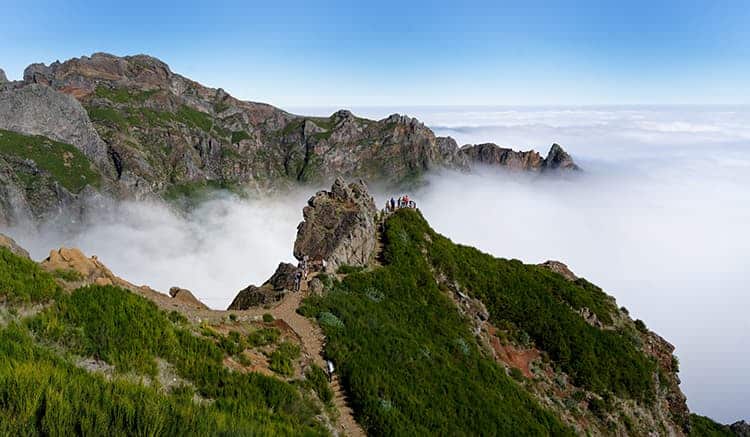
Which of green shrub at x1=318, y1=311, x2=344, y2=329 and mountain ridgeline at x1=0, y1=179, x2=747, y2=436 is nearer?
mountain ridgeline at x1=0, y1=179, x2=747, y2=436

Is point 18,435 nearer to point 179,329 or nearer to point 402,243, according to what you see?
point 179,329

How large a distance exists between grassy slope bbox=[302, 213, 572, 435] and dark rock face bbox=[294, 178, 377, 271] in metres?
2.50

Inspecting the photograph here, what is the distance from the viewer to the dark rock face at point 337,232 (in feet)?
117

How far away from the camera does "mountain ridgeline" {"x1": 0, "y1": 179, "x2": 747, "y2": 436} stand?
11766 millimetres

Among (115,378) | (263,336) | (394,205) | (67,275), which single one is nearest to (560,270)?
(394,205)

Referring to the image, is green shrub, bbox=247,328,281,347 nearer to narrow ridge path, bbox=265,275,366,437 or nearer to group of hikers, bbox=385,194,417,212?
narrow ridge path, bbox=265,275,366,437

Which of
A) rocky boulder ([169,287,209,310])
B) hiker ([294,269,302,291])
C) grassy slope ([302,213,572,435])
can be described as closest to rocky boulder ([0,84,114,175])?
rocky boulder ([169,287,209,310])

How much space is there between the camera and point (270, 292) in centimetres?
3019

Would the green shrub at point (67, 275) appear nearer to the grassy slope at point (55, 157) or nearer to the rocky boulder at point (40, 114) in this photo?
the grassy slope at point (55, 157)

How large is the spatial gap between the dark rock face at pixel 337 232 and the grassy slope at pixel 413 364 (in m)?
2.50

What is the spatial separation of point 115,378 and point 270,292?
55.6 ft

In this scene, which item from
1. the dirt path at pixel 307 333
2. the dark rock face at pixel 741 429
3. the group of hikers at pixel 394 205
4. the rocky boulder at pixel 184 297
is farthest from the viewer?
the group of hikers at pixel 394 205

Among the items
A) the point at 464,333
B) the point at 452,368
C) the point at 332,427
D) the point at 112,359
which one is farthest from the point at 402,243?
the point at 112,359

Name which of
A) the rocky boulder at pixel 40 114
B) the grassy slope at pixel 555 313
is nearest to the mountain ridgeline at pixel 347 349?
the grassy slope at pixel 555 313
